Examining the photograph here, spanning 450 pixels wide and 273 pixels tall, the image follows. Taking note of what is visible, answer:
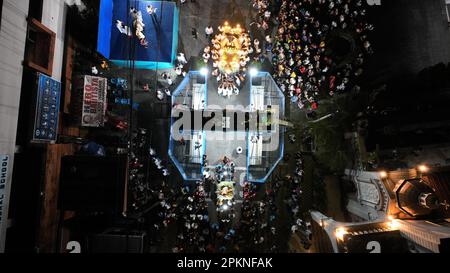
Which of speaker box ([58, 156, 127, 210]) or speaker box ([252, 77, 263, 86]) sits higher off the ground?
speaker box ([252, 77, 263, 86])

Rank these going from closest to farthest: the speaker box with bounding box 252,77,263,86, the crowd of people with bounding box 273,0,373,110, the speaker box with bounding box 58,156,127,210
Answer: the speaker box with bounding box 58,156,127,210 → the crowd of people with bounding box 273,0,373,110 → the speaker box with bounding box 252,77,263,86

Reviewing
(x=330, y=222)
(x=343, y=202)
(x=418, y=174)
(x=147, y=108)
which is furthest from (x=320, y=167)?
(x=147, y=108)

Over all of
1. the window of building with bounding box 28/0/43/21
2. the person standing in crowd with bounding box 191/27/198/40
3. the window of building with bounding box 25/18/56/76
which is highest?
the person standing in crowd with bounding box 191/27/198/40

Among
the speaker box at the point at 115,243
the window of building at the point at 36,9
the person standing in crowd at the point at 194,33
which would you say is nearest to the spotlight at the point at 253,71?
the person standing in crowd at the point at 194,33

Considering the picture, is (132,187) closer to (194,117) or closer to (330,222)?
(194,117)

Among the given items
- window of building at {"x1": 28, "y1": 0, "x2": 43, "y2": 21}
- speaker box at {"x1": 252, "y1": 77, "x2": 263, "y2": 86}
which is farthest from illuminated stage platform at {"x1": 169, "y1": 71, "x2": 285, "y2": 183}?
window of building at {"x1": 28, "y1": 0, "x2": 43, "y2": 21}

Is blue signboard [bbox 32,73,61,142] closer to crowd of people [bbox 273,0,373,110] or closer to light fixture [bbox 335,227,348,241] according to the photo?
crowd of people [bbox 273,0,373,110]
